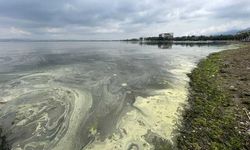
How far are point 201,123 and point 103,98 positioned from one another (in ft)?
17.0

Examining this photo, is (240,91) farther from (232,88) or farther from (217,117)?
(217,117)

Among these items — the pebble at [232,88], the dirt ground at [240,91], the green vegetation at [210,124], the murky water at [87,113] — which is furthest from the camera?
the pebble at [232,88]

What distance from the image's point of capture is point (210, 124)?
7406 millimetres

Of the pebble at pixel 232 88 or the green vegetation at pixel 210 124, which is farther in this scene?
the pebble at pixel 232 88

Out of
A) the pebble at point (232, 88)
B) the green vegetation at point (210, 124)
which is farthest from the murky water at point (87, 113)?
the pebble at point (232, 88)

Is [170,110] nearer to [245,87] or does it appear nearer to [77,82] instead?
[245,87]

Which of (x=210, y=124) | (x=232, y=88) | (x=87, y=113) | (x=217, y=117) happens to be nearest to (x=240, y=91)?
(x=232, y=88)

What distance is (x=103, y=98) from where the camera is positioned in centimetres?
1087

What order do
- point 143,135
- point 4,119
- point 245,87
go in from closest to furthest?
point 143,135 → point 4,119 → point 245,87

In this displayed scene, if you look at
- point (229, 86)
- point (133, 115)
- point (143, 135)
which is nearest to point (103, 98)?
point (133, 115)

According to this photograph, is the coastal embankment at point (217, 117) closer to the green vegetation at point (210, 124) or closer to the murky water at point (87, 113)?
the green vegetation at point (210, 124)

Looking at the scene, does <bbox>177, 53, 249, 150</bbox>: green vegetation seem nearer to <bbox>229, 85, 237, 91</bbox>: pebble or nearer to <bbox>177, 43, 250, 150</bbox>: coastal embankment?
<bbox>177, 43, 250, 150</bbox>: coastal embankment

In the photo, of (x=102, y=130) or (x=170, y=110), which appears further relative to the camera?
(x=170, y=110)

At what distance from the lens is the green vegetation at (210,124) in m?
6.13
